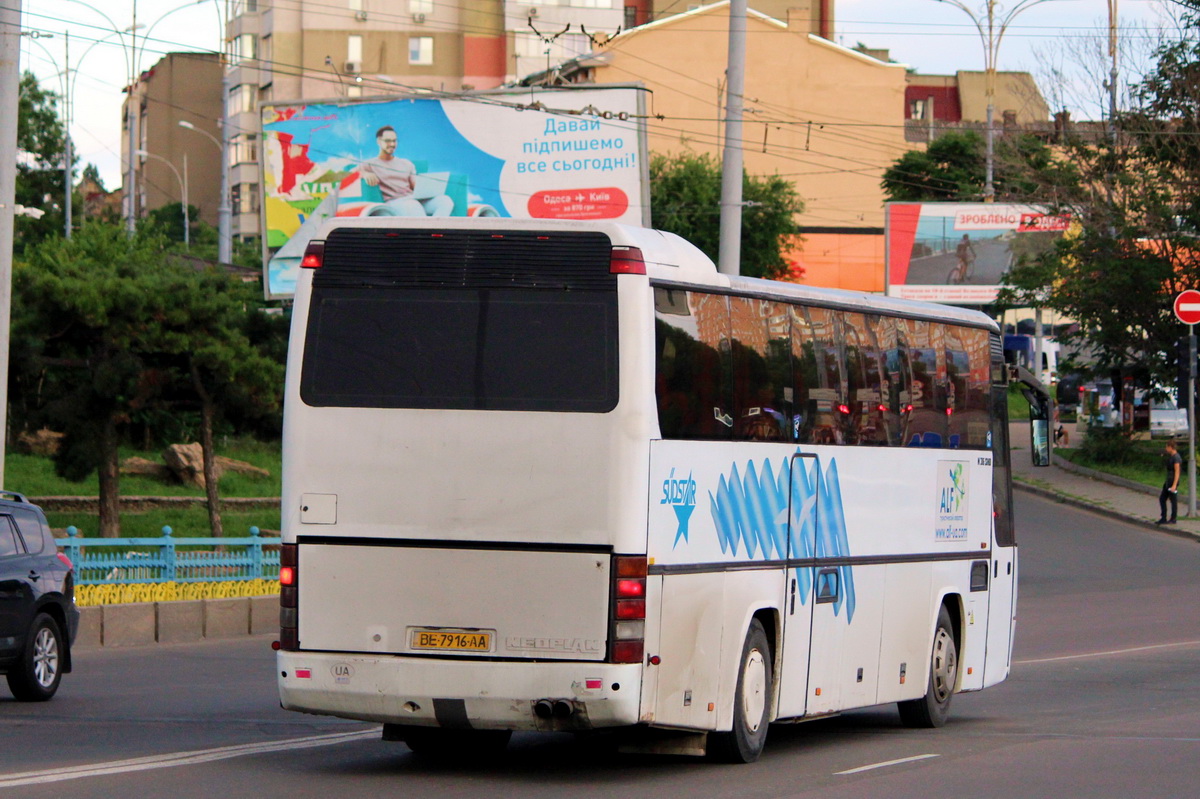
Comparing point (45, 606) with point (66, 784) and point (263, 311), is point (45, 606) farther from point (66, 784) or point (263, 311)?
point (263, 311)

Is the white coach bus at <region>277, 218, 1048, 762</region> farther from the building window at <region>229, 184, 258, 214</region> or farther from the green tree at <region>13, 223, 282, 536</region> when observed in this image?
the building window at <region>229, 184, 258, 214</region>

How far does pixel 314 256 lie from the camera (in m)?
10.0

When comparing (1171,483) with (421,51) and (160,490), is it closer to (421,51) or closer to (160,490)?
(160,490)

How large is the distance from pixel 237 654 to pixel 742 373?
403 inches

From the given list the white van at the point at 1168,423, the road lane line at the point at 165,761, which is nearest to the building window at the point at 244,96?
the white van at the point at 1168,423

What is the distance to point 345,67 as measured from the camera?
9456cm

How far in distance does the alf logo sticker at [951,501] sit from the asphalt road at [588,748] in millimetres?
1529

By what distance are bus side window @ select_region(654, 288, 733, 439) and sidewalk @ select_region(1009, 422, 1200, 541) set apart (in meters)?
25.7

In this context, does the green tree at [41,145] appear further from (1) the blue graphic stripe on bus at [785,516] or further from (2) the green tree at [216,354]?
(1) the blue graphic stripe on bus at [785,516]

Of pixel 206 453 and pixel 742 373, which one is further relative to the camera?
pixel 206 453

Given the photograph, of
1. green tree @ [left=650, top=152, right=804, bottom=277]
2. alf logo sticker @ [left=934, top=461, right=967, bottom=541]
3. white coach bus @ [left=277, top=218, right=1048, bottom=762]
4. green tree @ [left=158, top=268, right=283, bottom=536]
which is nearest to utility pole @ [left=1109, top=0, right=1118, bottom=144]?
green tree @ [left=650, top=152, right=804, bottom=277]

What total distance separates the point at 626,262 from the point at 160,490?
30.9 meters

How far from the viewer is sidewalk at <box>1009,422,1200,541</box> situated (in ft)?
122

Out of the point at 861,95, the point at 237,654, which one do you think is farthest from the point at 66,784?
the point at 861,95
